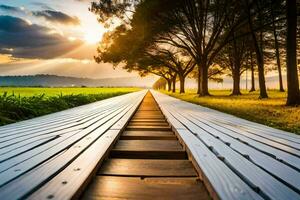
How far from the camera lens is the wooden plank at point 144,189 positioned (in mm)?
2359

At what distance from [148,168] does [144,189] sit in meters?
0.69

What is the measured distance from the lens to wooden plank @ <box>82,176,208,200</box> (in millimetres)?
2359

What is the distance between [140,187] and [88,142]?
1616 mm

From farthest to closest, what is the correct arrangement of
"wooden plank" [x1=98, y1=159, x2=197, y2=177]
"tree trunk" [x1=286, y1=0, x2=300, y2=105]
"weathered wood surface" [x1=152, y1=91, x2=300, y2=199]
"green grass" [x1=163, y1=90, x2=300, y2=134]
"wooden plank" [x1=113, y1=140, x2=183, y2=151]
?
1. "tree trunk" [x1=286, y1=0, x2=300, y2=105]
2. "green grass" [x1=163, y1=90, x2=300, y2=134]
3. "wooden plank" [x1=113, y1=140, x2=183, y2=151]
4. "wooden plank" [x1=98, y1=159, x2=197, y2=177]
5. "weathered wood surface" [x1=152, y1=91, x2=300, y2=199]

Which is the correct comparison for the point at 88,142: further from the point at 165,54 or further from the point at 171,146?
the point at 165,54

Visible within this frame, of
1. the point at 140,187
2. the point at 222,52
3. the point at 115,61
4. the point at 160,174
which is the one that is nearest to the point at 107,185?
the point at 140,187

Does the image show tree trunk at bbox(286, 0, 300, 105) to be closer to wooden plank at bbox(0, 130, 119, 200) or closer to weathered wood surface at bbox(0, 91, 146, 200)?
weathered wood surface at bbox(0, 91, 146, 200)

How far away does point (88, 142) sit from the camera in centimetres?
399

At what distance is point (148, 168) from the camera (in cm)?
320

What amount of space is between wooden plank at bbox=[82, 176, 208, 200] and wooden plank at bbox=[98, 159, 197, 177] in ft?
0.49

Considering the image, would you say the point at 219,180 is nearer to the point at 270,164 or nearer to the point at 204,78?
the point at 270,164

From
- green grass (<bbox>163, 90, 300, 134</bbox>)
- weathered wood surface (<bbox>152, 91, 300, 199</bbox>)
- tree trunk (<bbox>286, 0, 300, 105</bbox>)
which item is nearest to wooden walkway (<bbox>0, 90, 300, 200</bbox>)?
weathered wood surface (<bbox>152, 91, 300, 199</bbox>)

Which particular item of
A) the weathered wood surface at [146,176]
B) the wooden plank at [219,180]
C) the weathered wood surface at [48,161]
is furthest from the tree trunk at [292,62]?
the wooden plank at [219,180]

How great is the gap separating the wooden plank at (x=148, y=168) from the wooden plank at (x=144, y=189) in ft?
0.49
